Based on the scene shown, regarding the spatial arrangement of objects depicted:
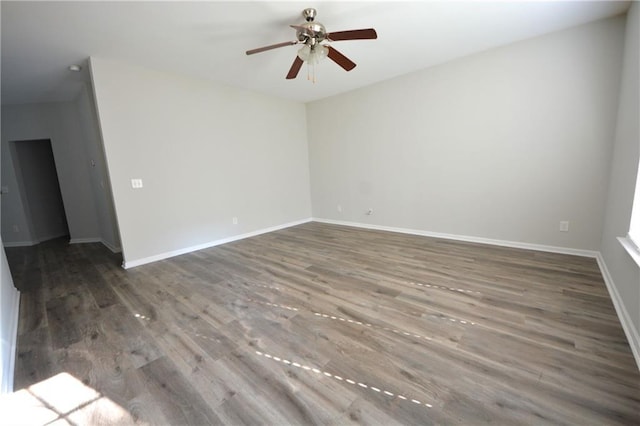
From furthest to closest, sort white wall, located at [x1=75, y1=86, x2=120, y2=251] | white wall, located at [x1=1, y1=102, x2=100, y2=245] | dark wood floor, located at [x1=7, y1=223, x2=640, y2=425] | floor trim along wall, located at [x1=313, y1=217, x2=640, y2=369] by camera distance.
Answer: white wall, located at [x1=1, y1=102, x2=100, y2=245], white wall, located at [x1=75, y1=86, x2=120, y2=251], floor trim along wall, located at [x1=313, y1=217, x2=640, y2=369], dark wood floor, located at [x1=7, y1=223, x2=640, y2=425]

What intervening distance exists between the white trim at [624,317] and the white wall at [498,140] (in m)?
0.82

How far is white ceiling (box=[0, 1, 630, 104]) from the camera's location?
7.25 ft

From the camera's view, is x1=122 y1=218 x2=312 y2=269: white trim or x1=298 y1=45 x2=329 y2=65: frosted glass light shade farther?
x1=122 y1=218 x2=312 y2=269: white trim

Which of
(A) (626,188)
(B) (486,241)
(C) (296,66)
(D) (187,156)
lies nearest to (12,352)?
(D) (187,156)

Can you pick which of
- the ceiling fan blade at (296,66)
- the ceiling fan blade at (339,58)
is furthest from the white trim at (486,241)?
the ceiling fan blade at (296,66)

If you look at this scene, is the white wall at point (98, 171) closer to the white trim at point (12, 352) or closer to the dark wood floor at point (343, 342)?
the dark wood floor at point (343, 342)

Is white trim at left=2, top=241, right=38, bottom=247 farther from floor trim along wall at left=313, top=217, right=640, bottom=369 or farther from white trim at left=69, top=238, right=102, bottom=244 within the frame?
floor trim along wall at left=313, top=217, right=640, bottom=369

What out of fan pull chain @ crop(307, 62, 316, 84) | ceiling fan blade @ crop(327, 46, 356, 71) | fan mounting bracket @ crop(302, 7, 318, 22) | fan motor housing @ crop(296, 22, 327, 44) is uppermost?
fan pull chain @ crop(307, 62, 316, 84)

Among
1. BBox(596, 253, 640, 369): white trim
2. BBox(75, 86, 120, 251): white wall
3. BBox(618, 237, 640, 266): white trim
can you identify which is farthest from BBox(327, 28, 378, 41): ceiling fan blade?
BBox(75, 86, 120, 251): white wall

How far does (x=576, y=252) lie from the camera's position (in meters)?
3.04

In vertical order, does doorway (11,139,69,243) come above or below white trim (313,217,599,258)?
above

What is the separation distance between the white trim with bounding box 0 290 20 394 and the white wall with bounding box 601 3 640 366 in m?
3.56

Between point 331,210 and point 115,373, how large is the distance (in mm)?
4382

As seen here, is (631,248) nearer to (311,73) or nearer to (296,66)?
(296,66)
